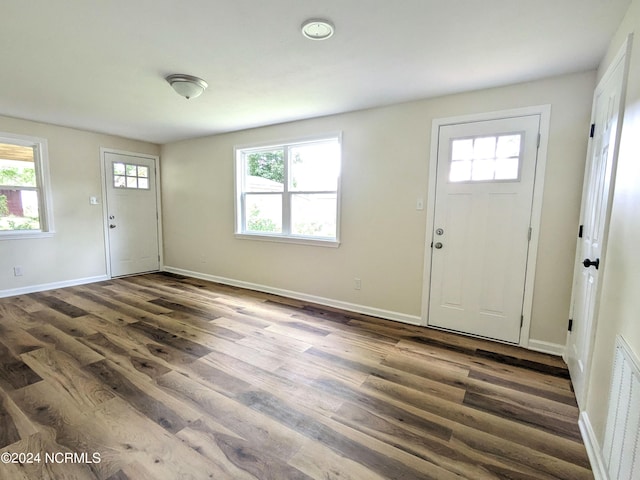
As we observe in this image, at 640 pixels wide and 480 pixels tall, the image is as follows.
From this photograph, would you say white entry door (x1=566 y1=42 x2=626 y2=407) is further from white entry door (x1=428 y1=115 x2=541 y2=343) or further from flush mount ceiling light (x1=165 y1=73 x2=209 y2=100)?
flush mount ceiling light (x1=165 y1=73 x2=209 y2=100)

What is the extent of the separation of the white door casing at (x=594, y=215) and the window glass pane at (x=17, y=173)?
6190 millimetres

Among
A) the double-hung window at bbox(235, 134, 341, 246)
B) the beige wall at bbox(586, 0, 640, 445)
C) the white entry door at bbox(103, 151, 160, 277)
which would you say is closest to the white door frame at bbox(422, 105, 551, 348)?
the beige wall at bbox(586, 0, 640, 445)

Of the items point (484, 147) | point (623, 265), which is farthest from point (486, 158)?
point (623, 265)

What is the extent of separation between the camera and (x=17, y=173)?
3.96 metres

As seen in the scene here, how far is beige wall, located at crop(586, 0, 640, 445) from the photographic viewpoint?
125 centimetres

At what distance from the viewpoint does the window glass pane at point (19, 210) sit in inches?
153

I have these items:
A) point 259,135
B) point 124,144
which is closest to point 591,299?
point 259,135

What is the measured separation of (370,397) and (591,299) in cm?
155

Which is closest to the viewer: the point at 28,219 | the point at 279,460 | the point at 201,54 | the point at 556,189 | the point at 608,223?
the point at 279,460

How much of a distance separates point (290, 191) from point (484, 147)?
2350 mm

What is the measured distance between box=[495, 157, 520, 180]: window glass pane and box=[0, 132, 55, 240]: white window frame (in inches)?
225

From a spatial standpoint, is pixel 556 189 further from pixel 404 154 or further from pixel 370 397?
pixel 370 397

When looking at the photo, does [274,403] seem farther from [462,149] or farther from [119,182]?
[119,182]

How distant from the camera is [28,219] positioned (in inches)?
162
